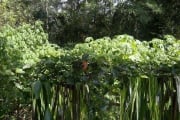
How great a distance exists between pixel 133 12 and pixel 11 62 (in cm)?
880

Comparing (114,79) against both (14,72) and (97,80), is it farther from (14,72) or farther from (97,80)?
(14,72)

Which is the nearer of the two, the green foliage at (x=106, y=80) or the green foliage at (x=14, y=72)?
the green foliage at (x=106, y=80)

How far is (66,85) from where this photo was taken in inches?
88.2

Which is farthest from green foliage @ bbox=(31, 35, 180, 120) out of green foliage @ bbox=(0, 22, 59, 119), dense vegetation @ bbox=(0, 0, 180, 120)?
green foliage @ bbox=(0, 22, 59, 119)

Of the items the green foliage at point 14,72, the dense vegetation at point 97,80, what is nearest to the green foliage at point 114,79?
the dense vegetation at point 97,80

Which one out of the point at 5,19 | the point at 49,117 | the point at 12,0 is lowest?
the point at 49,117

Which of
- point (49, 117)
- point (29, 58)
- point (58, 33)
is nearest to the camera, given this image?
point (49, 117)

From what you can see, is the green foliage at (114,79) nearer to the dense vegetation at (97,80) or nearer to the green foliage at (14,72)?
the dense vegetation at (97,80)

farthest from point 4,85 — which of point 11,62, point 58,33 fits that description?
point 58,33

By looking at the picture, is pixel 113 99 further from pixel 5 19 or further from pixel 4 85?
pixel 5 19

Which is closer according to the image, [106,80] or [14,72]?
[106,80]

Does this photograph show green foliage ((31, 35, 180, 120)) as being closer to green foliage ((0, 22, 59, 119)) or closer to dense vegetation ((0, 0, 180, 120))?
dense vegetation ((0, 0, 180, 120))

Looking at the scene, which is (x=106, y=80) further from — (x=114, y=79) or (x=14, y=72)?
(x=14, y=72)

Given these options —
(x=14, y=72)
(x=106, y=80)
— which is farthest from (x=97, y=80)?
(x=14, y=72)
